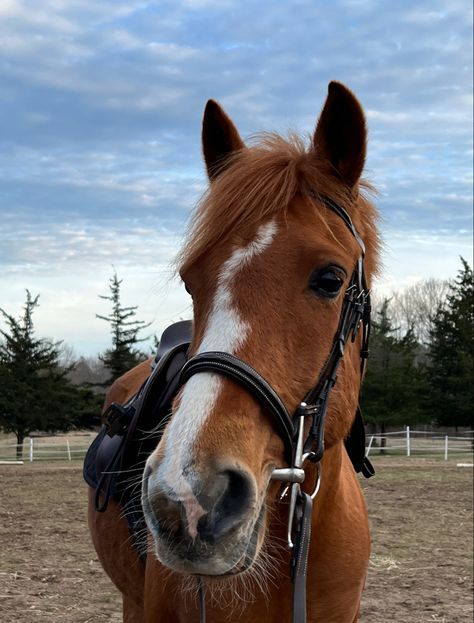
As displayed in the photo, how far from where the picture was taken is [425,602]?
623 centimetres

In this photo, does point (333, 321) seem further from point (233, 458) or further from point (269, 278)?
point (233, 458)

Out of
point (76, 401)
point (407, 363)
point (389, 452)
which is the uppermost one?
point (407, 363)

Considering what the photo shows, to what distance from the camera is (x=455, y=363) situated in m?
30.0

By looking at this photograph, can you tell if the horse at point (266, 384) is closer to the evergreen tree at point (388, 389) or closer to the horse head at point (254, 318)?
the horse head at point (254, 318)

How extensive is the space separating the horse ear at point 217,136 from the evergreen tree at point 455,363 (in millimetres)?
28296

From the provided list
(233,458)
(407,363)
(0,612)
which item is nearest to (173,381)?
(233,458)

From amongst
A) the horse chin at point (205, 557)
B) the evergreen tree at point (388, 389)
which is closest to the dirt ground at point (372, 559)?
the horse chin at point (205, 557)

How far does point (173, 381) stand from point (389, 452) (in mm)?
24641

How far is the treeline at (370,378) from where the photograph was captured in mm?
24750

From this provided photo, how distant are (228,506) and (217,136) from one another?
5.45 feet

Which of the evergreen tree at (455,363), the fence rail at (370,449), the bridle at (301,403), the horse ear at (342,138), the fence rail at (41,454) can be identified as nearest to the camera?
the bridle at (301,403)

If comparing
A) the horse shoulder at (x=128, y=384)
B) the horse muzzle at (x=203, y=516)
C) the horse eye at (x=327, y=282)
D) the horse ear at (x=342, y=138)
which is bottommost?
the horse muzzle at (x=203, y=516)

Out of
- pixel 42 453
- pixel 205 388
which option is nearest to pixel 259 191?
pixel 205 388

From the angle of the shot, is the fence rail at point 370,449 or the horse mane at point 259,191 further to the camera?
the fence rail at point 370,449
